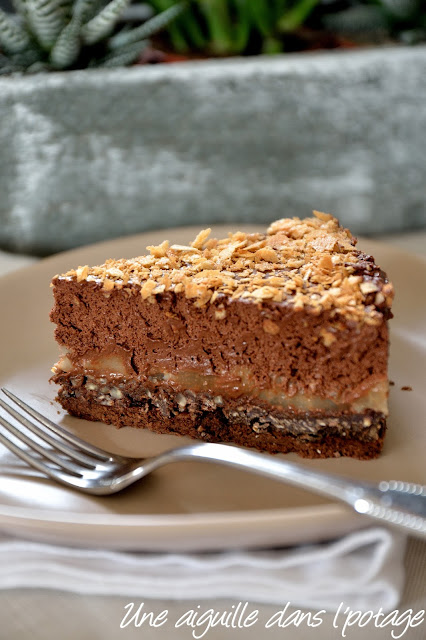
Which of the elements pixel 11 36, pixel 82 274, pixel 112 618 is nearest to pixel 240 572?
pixel 112 618

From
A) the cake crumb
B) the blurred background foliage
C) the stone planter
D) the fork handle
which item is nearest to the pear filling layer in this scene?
the cake crumb

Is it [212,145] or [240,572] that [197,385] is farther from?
[212,145]

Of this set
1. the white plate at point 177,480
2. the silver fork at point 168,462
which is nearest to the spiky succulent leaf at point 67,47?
the white plate at point 177,480

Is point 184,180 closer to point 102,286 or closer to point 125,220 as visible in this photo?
point 125,220

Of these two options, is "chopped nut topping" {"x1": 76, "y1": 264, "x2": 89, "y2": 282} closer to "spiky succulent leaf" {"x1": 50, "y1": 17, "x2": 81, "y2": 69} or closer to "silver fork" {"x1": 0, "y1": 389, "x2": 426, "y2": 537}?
"silver fork" {"x1": 0, "y1": 389, "x2": 426, "y2": 537}

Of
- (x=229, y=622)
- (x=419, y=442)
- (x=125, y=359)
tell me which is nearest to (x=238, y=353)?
(x=125, y=359)
